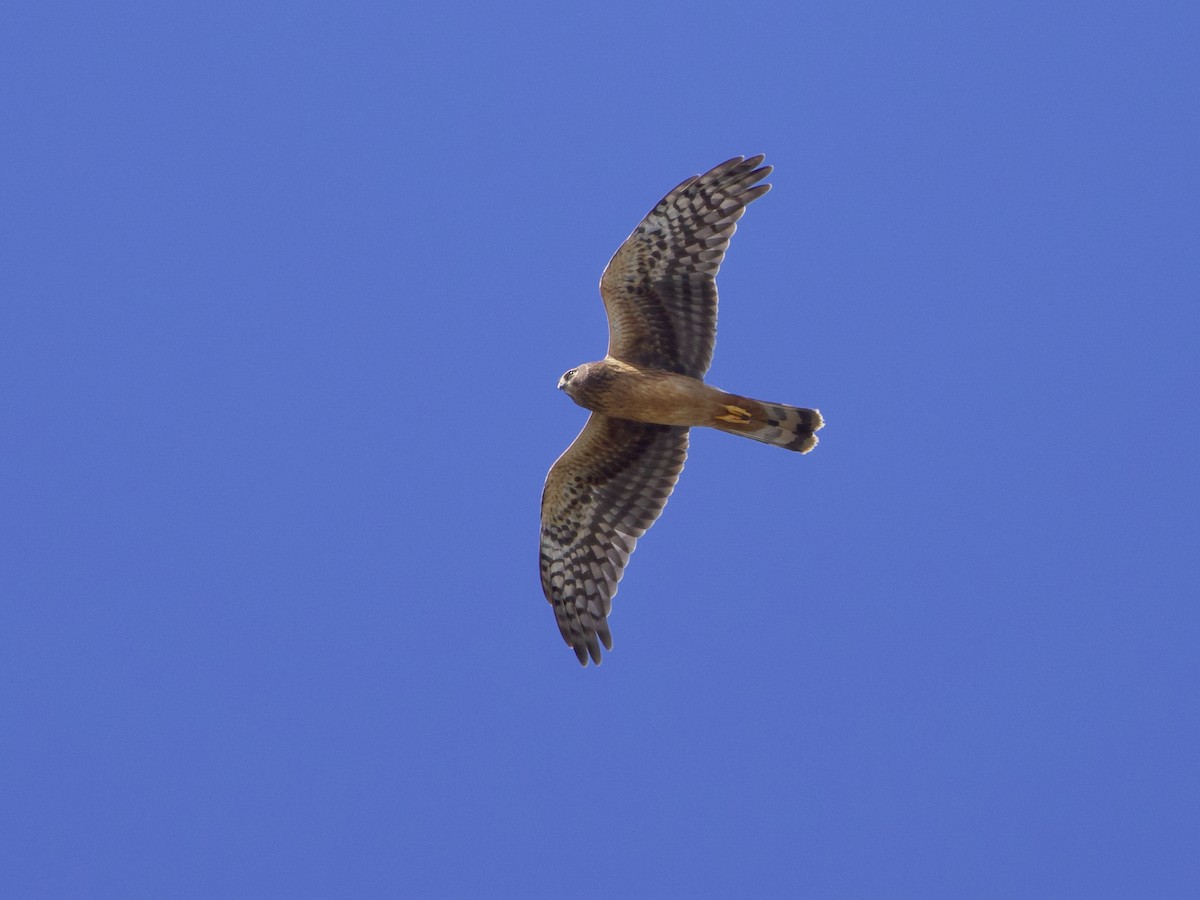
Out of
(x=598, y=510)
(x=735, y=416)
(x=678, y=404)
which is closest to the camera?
(x=678, y=404)

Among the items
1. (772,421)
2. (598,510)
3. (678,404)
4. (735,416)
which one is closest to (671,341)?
(678,404)

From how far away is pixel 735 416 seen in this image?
35.9 feet

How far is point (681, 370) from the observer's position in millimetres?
10969

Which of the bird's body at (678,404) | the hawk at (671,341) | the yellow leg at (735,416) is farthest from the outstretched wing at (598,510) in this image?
the yellow leg at (735,416)

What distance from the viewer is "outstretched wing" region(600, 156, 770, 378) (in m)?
11.0

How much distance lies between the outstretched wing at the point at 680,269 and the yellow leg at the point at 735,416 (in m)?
0.28

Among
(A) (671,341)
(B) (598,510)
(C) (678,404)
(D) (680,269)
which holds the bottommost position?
(B) (598,510)

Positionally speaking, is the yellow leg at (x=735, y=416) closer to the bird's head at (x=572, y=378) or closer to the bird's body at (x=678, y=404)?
the bird's body at (x=678, y=404)

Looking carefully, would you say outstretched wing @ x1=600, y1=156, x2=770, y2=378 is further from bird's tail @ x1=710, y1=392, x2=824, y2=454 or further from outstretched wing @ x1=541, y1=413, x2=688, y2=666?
outstretched wing @ x1=541, y1=413, x2=688, y2=666

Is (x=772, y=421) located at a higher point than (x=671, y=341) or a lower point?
lower

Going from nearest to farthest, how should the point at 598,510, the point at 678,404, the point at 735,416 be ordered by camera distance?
the point at 678,404
the point at 735,416
the point at 598,510

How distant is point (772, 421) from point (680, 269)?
101 centimetres

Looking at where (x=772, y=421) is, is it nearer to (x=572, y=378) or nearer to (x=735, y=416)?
(x=735, y=416)

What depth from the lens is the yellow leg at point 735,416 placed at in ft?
35.7
